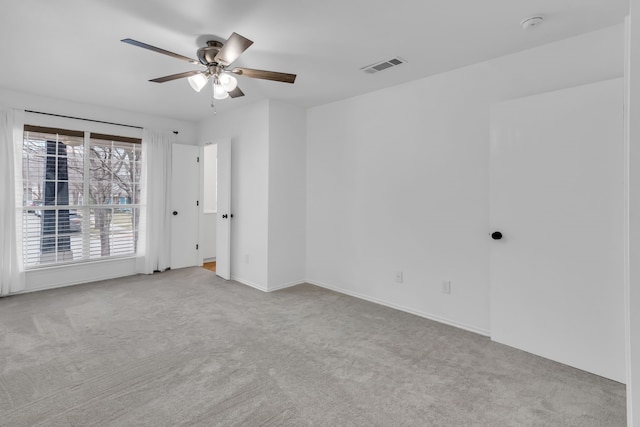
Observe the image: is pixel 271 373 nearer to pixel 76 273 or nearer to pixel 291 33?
pixel 291 33

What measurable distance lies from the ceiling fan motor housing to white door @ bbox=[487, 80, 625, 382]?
2.46m

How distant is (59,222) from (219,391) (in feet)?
13.1

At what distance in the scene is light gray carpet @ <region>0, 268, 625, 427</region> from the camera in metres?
1.95

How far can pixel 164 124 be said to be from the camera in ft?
18.1

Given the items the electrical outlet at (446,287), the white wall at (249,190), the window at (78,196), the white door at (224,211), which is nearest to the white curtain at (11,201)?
the window at (78,196)

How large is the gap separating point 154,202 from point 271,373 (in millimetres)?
4001

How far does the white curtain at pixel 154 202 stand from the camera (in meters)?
5.28

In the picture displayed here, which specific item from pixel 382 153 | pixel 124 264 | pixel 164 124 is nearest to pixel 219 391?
pixel 382 153

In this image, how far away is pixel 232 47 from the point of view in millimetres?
2242

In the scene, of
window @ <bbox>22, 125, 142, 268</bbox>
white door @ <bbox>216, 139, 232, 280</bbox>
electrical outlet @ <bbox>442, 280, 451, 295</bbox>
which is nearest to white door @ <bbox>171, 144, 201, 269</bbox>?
window @ <bbox>22, 125, 142, 268</bbox>

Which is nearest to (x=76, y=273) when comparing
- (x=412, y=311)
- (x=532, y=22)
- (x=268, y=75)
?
(x=268, y=75)

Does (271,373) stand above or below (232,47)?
below

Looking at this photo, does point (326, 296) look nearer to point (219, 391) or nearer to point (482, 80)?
point (219, 391)

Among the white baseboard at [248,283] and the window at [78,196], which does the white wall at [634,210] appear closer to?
the white baseboard at [248,283]
